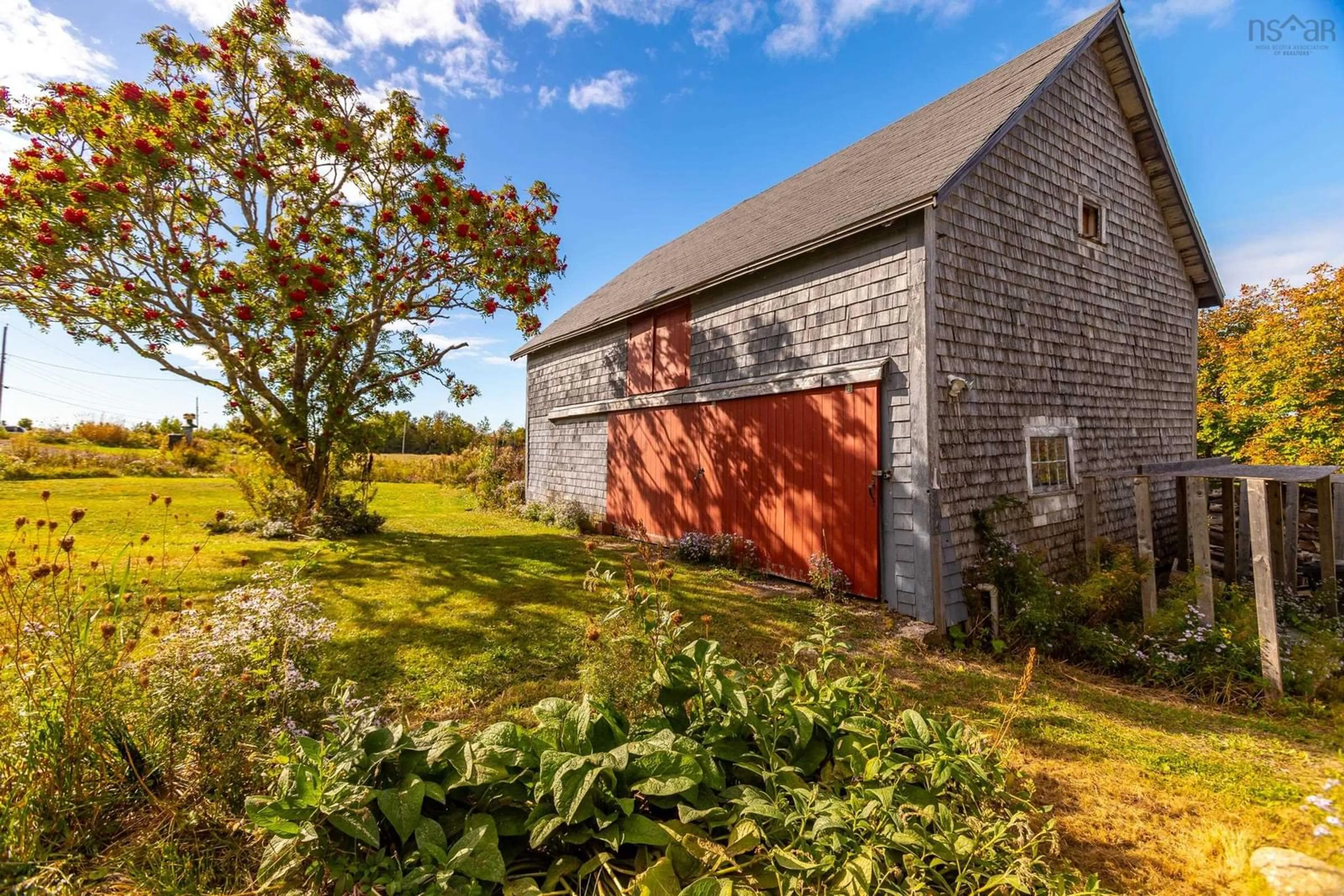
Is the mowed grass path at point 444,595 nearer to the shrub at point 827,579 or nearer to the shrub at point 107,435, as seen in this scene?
the shrub at point 827,579

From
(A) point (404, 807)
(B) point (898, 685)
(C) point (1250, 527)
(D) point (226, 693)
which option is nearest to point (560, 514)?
(B) point (898, 685)

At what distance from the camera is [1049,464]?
7.03 meters

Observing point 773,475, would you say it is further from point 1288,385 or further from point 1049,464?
point 1288,385

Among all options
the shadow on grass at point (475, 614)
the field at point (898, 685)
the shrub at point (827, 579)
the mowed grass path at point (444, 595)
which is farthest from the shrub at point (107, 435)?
the shrub at point (827, 579)

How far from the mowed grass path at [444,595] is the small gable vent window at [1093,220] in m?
7.21

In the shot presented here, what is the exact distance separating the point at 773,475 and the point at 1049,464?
12.4 feet

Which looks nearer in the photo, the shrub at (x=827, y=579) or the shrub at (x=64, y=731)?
the shrub at (x=64, y=731)

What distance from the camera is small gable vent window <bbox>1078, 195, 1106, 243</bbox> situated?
25.4 ft

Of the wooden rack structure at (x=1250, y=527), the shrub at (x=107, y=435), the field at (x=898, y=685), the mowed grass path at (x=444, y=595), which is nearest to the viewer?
the field at (x=898, y=685)

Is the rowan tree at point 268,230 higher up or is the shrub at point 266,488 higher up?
the rowan tree at point 268,230

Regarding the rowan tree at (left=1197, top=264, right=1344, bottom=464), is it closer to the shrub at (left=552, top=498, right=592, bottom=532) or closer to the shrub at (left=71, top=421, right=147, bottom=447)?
the shrub at (left=552, top=498, right=592, bottom=532)

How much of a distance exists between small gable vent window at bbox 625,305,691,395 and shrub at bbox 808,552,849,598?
148 inches

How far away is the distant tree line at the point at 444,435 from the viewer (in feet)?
68.3

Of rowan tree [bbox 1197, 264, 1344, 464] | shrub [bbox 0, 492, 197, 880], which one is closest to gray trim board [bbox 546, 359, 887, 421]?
shrub [bbox 0, 492, 197, 880]
